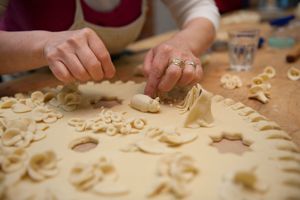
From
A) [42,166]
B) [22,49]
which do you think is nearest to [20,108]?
[22,49]

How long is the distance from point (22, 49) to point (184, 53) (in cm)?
41

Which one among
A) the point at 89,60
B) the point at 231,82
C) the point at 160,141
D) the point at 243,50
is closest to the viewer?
the point at 160,141

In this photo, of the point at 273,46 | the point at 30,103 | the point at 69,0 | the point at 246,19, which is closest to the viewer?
the point at 30,103

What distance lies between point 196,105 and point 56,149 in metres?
0.29

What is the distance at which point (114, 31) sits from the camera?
112 centimetres

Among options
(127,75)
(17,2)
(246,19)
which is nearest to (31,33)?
(17,2)

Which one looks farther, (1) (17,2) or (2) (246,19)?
(2) (246,19)

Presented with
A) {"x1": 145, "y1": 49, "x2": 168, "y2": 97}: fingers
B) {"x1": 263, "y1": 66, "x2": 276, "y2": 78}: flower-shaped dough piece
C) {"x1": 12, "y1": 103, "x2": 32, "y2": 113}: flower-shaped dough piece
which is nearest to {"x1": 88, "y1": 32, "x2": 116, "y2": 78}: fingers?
{"x1": 145, "y1": 49, "x2": 168, "y2": 97}: fingers

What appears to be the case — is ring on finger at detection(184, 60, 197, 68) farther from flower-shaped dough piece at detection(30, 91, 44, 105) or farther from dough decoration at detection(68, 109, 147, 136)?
flower-shaped dough piece at detection(30, 91, 44, 105)

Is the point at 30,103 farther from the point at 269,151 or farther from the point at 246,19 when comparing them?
the point at 246,19

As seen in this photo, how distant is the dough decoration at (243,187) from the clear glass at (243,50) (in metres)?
0.68

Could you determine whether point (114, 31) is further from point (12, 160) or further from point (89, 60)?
point (12, 160)

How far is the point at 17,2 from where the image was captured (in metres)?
1.02

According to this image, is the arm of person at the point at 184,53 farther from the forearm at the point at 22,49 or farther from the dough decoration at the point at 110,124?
the forearm at the point at 22,49
